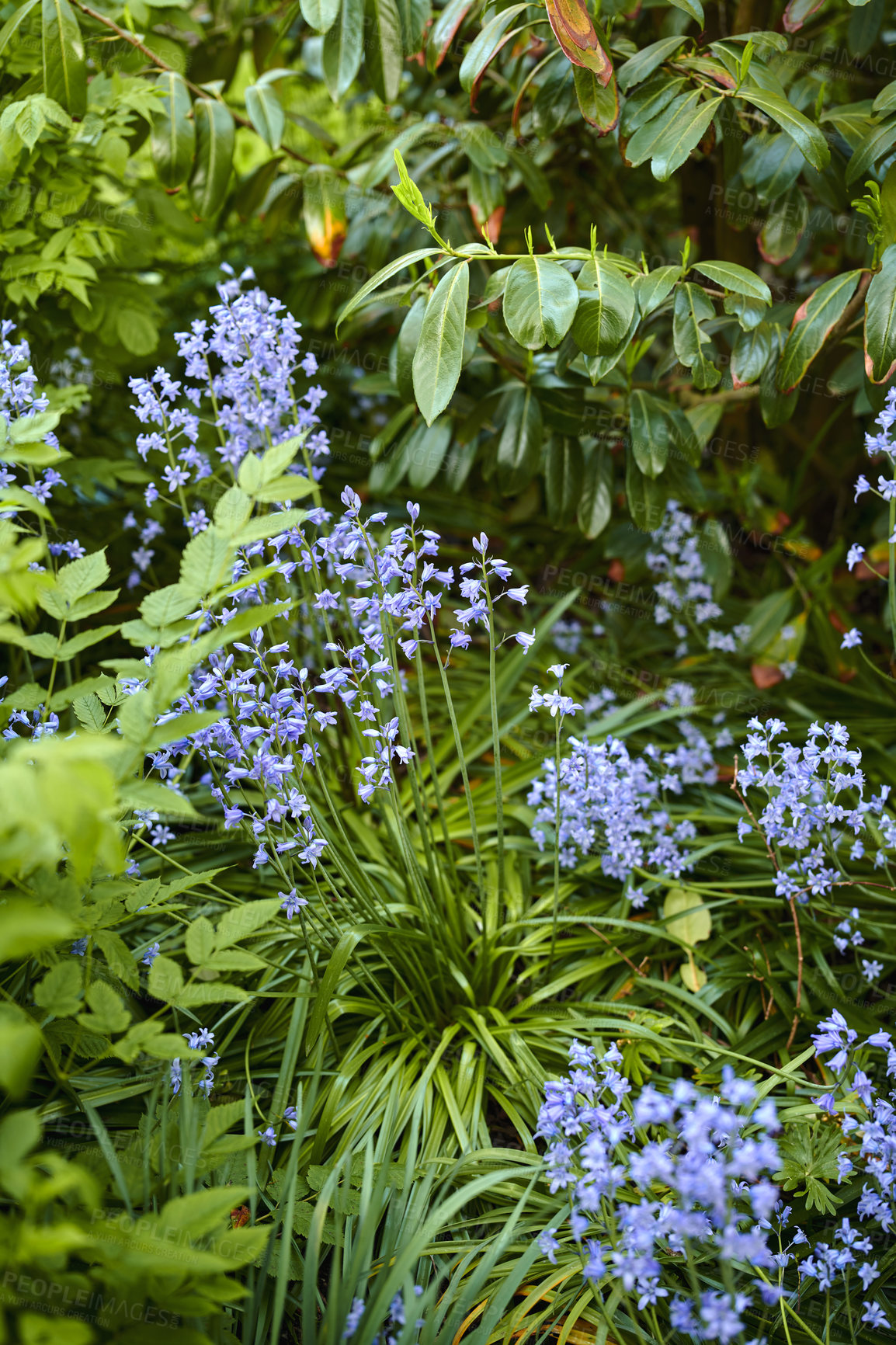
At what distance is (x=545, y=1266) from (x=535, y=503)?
8.25 feet

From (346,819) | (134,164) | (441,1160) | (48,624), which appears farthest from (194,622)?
(134,164)

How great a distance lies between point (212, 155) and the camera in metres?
2.50

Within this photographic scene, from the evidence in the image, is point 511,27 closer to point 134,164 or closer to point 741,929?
point 134,164

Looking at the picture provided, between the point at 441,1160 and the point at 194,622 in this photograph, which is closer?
the point at 194,622

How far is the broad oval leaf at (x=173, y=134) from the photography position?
95.0 inches

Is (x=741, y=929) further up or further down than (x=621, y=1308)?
further up

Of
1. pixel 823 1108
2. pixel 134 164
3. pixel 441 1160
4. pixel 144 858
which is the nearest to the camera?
pixel 823 1108

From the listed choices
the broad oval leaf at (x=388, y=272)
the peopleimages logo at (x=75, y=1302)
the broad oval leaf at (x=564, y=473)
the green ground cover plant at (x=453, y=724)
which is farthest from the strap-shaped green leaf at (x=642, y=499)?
the peopleimages logo at (x=75, y=1302)

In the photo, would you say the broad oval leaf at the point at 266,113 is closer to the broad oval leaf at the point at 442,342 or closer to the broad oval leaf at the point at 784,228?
the broad oval leaf at the point at 442,342

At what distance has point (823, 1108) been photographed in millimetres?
1489

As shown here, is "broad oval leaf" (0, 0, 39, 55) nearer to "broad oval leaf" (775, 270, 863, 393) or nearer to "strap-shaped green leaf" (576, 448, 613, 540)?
A: "strap-shaped green leaf" (576, 448, 613, 540)

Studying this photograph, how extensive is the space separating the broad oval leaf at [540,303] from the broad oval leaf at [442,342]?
9 cm

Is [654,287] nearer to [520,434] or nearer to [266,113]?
[520,434]

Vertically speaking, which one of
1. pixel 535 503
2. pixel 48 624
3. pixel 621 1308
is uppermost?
pixel 535 503
